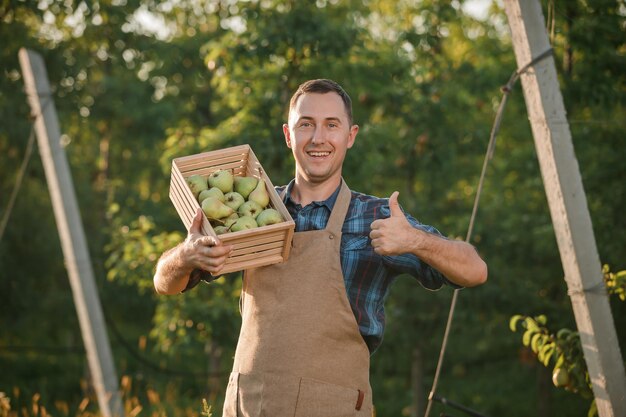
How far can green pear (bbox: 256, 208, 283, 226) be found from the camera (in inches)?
96.3

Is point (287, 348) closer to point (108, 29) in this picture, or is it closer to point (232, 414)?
point (232, 414)

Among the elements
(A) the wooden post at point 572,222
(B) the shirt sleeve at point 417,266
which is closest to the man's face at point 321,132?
(B) the shirt sleeve at point 417,266

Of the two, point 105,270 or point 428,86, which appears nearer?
point 428,86

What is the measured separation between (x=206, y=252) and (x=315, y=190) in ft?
1.72

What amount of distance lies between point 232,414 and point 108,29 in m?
5.71

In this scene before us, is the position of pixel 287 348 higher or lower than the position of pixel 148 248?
lower

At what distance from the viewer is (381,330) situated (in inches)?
101

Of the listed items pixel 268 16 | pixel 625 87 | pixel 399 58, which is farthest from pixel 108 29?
pixel 625 87

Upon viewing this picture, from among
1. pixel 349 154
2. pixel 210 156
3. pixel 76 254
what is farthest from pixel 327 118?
pixel 76 254

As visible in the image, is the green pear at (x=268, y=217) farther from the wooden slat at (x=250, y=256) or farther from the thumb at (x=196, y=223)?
the thumb at (x=196, y=223)

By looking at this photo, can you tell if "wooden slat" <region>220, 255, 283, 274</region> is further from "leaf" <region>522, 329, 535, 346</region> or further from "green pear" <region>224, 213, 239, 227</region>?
"leaf" <region>522, 329, 535, 346</region>

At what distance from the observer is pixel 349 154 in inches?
246

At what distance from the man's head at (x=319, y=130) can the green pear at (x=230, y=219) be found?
30cm

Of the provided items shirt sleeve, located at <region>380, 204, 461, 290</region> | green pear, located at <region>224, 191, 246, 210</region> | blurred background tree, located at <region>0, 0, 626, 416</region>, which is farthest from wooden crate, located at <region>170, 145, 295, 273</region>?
blurred background tree, located at <region>0, 0, 626, 416</region>
